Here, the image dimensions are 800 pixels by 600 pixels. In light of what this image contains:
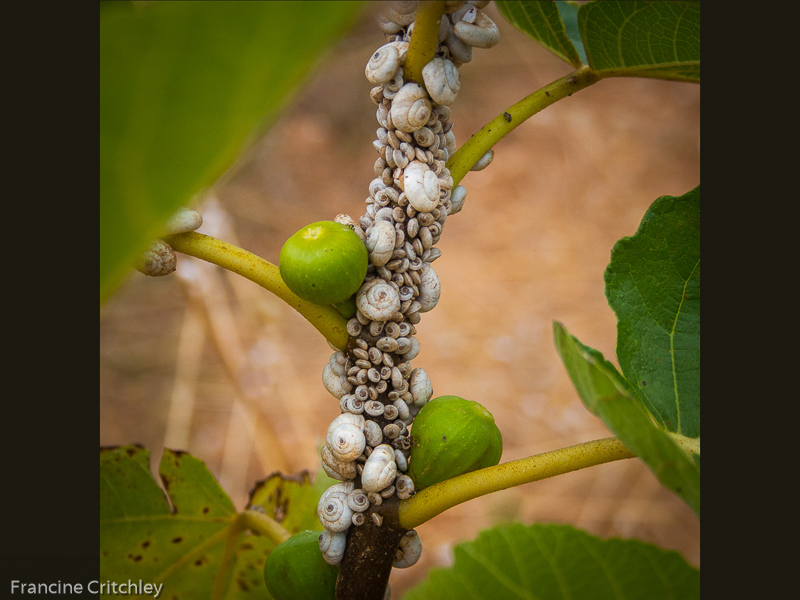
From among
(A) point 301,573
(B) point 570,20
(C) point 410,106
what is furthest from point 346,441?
(B) point 570,20

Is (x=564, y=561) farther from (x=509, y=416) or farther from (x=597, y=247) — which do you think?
(x=597, y=247)

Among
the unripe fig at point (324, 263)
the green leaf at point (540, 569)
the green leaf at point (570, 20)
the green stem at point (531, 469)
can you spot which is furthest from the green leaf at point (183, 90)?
the green leaf at point (570, 20)

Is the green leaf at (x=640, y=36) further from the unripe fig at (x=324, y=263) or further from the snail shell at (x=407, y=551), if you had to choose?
the snail shell at (x=407, y=551)

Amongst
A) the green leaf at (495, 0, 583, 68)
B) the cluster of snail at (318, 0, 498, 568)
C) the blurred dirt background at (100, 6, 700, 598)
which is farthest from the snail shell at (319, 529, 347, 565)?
the blurred dirt background at (100, 6, 700, 598)

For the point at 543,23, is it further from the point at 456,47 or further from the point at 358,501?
the point at 358,501

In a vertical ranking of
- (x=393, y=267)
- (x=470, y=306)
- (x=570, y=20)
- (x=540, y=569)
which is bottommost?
(x=540, y=569)

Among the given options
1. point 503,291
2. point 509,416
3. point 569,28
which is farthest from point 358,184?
point 569,28

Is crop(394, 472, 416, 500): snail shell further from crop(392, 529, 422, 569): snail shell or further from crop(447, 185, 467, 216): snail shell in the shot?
crop(447, 185, 467, 216): snail shell

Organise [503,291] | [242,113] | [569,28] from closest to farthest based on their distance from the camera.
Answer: [242,113] → [569,28] → [503,291]
